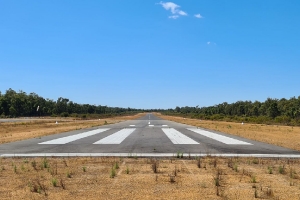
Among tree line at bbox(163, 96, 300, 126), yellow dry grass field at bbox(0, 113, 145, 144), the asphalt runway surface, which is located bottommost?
yellow dry grass field at bbox(0, 113, 145, 144)

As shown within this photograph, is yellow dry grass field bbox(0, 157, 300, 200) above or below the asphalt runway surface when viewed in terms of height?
below

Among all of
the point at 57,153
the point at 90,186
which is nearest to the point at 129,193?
the point at 90,186

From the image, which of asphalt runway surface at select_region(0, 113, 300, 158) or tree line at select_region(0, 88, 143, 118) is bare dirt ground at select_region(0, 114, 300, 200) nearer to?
asphalt runway surface at select_region(0, 113, 300, 158)

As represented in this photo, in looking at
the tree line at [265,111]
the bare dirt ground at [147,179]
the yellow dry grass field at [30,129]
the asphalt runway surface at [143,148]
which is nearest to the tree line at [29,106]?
A: the tree line at [265,111]

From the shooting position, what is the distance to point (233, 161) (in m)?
10.9

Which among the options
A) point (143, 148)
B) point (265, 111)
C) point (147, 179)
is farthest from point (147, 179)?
point (265, 111)

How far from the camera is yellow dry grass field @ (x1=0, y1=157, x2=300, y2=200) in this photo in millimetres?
6605

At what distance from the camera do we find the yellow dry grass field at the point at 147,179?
6.60 m

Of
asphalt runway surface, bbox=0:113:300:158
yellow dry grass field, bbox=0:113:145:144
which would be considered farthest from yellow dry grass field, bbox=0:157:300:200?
yellow dry grass field, bbox=0:113:145:144

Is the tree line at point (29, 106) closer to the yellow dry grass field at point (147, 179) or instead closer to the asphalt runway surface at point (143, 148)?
the asphalt runway surface at point (143, 148)

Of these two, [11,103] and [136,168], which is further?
[11,103]

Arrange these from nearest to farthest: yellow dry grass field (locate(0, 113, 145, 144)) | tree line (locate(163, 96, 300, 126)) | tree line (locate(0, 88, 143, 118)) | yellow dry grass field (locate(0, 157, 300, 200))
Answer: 1. yellow dry grass field (locate(0, 157, 300, 200))
2. yellow dry grass field (locate(0, 113, 145, 144))
3. tree line (locate(163, 96, 300, 126))
4. tree line (locate(0, 88, 143, 118))

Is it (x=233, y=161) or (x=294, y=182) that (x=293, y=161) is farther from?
(x=294, y=182)

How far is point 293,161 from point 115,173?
6.56 meters
